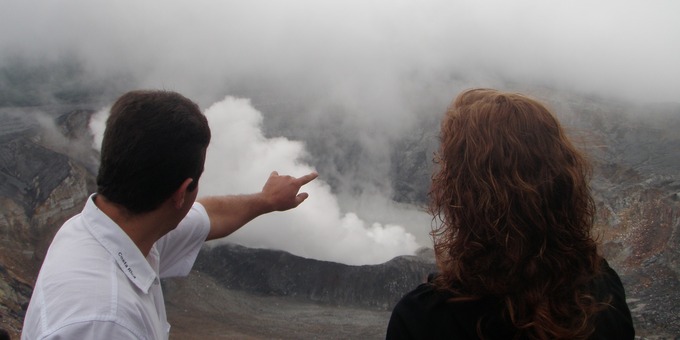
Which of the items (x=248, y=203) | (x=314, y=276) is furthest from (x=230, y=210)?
(x=314, y=276)

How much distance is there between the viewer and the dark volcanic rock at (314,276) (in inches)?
383

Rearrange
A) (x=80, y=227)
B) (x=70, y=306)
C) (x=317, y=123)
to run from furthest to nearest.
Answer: (x=317, y=123)
(x=80, y=227)
(x=70, y=306)

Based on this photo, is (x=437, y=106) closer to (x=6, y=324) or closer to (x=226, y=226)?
(x=6, y=324)

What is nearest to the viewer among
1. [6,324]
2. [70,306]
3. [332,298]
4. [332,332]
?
[70,306]

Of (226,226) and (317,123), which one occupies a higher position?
(317,123)

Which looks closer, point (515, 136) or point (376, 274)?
point (515, 136)

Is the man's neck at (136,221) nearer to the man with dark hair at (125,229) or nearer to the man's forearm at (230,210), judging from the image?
the man with dark hair at (125,229)

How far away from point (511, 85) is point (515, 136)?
656 inches

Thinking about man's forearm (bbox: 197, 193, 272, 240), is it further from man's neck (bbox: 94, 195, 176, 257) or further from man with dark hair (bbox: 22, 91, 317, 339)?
man's neck (bbox: 94, 195, 176, 257)

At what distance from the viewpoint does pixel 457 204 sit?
60.0 inches

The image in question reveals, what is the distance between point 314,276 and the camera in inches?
396

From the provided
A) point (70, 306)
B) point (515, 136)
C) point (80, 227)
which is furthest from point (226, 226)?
point (515, 136)

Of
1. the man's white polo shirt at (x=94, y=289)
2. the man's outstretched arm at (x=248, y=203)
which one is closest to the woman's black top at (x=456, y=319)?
the man's white polo shirt at (x=94, y=289)

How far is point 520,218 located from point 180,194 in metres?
0.97
